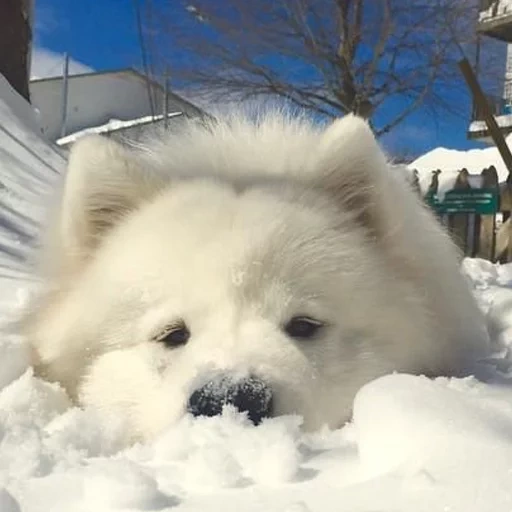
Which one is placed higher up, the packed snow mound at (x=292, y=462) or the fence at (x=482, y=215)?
the fence at (x=482, y=215)

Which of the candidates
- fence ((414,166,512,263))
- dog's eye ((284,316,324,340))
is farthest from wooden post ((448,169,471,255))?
dog's eye ((284,316,324,340))

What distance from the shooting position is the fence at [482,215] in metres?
8.96

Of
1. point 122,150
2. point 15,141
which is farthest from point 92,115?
point 122,150

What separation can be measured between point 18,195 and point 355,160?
3.23 meters

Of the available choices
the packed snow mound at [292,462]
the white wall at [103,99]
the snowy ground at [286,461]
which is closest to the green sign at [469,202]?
the snowy ground at [286,461]

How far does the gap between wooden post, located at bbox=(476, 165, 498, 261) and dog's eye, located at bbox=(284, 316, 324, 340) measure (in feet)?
24.7

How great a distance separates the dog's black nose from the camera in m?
1.56

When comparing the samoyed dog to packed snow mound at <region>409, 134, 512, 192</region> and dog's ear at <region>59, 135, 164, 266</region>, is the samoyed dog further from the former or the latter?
packed snow mound at <region>409, 134, 512, 192</region>

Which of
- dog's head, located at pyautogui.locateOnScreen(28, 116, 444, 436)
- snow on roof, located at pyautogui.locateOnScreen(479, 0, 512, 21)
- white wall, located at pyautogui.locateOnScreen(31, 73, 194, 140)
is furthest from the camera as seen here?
white wall, located at pyautogui.locateOnScreen(31, 73, 194, 140)

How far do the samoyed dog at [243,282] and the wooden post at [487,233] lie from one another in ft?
22.2

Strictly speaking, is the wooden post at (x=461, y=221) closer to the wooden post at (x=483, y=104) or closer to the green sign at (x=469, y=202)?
the green sign at (x=469, y=202)

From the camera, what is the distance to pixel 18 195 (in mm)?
4973

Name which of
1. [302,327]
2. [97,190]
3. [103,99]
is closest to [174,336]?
[302,327]

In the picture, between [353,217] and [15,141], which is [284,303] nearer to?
[353,217]
